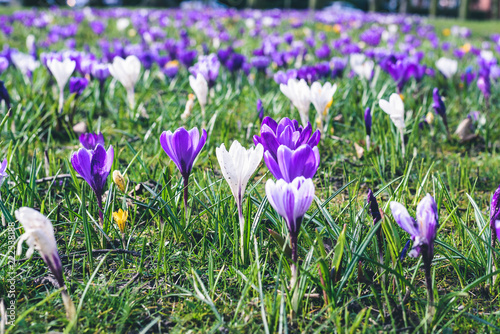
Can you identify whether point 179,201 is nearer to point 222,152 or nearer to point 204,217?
point 204,217

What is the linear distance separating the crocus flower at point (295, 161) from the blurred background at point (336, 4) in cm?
1877

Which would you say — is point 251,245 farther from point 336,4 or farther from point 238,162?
point 336,4

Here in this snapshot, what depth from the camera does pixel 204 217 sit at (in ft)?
5.88

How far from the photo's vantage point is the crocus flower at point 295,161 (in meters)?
1.18

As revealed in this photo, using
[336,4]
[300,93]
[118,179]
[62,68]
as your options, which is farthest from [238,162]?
[336,4]

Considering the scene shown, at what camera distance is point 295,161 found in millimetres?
1187

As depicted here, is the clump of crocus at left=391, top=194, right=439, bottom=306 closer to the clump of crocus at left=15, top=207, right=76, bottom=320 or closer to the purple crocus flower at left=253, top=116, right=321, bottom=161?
the purple crocus flower at left=253, top=116, right=321, bottom=161

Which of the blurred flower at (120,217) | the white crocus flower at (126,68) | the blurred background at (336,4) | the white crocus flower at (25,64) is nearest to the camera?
the blurred flower at (120,217)

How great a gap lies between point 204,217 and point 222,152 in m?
0.61

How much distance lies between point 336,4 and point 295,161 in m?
31.9

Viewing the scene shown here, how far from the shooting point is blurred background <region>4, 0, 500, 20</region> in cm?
2183

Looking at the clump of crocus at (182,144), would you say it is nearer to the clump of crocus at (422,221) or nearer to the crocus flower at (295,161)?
the crocus flower at (295,161)

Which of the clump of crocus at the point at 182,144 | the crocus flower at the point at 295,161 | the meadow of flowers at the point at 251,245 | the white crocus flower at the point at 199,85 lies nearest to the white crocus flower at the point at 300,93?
the meadow of flowers at the point at 251,245

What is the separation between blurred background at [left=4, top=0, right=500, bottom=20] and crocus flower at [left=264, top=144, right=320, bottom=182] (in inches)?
739
